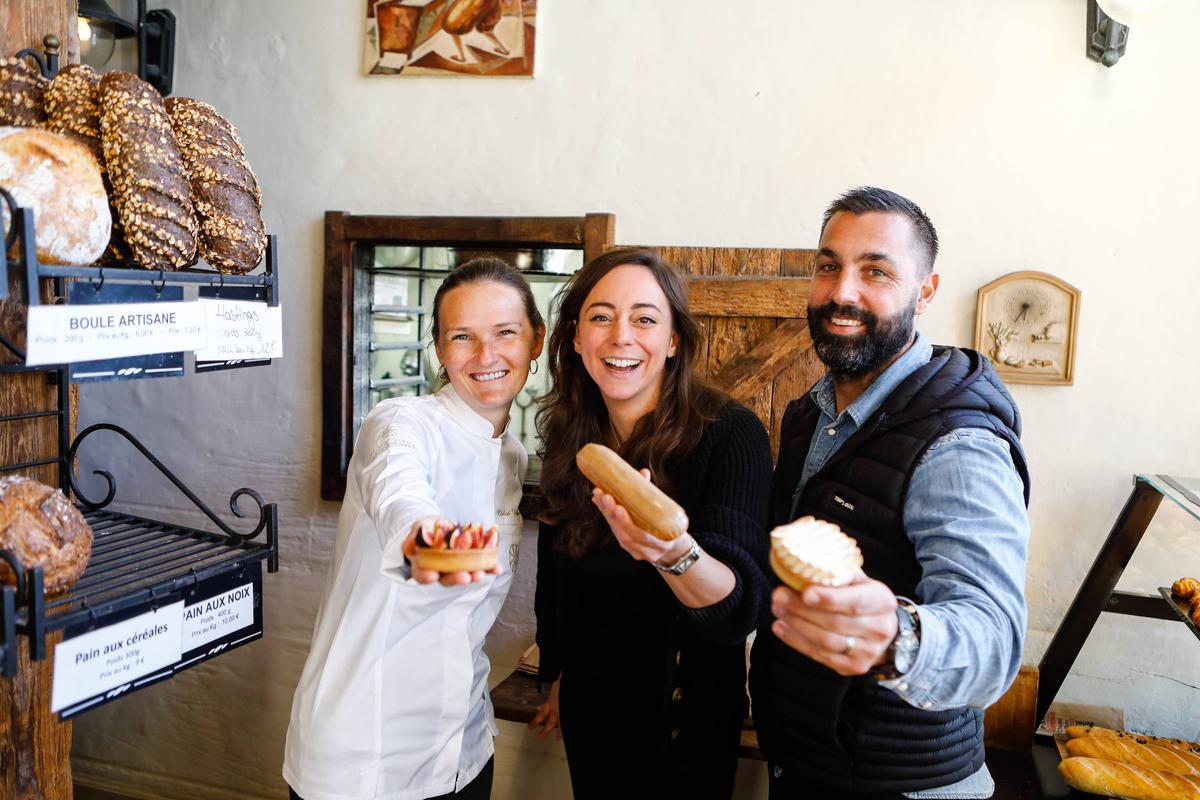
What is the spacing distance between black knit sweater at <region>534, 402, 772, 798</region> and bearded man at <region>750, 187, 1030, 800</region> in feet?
0.41

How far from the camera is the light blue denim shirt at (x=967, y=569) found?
4.09ft

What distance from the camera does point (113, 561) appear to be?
4.95 feet

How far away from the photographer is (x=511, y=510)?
233 centimetres

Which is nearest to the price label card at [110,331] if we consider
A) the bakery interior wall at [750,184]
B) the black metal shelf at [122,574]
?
the black metal shelf at [122,574]

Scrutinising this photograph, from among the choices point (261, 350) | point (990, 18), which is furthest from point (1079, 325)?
point (261, 350)

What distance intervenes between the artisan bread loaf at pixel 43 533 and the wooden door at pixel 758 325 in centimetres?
199

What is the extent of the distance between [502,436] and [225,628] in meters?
0.96

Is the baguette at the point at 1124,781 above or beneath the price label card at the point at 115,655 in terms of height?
beneath

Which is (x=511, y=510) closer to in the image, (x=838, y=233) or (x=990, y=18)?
(x=838, y=233)

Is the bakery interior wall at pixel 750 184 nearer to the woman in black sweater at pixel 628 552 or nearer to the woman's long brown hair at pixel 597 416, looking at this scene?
the woman in black sweater at pixel 628 552

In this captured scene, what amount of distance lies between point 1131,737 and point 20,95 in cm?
316

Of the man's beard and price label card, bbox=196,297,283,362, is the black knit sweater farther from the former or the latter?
price label card, bbox=196,297,283,362

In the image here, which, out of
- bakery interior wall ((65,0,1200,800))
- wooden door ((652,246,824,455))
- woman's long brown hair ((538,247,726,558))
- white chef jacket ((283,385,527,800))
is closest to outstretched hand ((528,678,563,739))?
white chef jacket ((283,385,527,800))

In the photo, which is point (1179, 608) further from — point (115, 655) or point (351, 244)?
point (351, 244)
